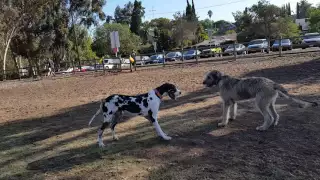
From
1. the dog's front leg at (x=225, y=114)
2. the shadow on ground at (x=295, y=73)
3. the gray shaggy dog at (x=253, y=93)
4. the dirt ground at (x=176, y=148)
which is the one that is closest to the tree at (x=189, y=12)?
the shadow on ground at (x=295, y=73)

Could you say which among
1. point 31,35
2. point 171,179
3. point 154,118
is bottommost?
point 171,179

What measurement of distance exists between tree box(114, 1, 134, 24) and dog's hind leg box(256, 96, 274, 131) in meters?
104

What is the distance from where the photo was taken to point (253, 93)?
276 inches

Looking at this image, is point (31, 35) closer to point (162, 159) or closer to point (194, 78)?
point (194, 78)

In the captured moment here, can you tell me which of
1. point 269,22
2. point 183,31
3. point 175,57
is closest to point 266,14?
point 269,22

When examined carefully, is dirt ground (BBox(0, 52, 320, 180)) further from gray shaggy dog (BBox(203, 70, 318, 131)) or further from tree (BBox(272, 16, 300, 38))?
tree (BBox(272, 16, 300, 38))

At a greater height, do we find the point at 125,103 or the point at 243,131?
the point at 125,103

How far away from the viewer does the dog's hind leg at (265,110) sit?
6.89 meters

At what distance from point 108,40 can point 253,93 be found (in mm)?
74078

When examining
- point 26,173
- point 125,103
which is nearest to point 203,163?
point 125,103

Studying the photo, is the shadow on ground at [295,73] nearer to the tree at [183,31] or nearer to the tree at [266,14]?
the tree at [266,14]

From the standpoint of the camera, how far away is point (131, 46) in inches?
2933

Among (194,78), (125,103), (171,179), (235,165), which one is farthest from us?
(194,78)

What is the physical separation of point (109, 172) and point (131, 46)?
230 ft
